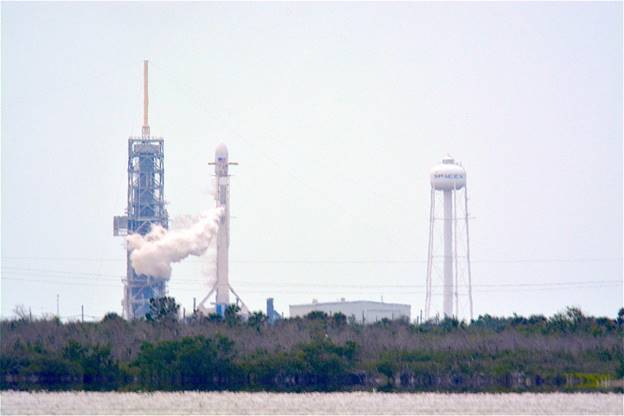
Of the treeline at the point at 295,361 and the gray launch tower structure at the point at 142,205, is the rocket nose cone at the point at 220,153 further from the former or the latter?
the treeline at the point at 295,361

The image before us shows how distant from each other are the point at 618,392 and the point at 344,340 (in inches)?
534

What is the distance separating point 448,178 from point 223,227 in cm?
1852

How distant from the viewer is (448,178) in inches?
4456

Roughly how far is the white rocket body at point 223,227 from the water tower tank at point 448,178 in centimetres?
1683

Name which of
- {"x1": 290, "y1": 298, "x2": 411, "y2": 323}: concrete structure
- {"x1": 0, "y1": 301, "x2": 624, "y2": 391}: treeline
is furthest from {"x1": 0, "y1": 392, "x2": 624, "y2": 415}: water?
{"x1": 290, "y1": 298, "x2": 411, "y2": 323}: concrete structure

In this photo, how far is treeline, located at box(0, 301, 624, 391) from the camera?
58.6m

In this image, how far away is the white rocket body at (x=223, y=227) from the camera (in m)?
106

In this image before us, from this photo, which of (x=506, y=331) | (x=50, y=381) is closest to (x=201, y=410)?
(x=50, y=381)

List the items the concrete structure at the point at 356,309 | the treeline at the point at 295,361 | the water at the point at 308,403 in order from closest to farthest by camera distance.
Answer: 1. the water at the point at 308,403
2. the treeline at the point at 295,361
3. the concrete structure at the point at 356,309

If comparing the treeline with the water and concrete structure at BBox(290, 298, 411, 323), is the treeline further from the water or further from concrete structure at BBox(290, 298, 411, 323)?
concrete structure at BBox(290, 298, 411, 323)

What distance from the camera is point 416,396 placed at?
5428 cm

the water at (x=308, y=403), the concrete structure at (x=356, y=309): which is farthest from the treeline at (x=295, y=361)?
the concrete structure at (x=356, y=309)

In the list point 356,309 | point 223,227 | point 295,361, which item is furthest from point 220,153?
point 295,361

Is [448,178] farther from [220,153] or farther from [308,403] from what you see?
[308,403]
